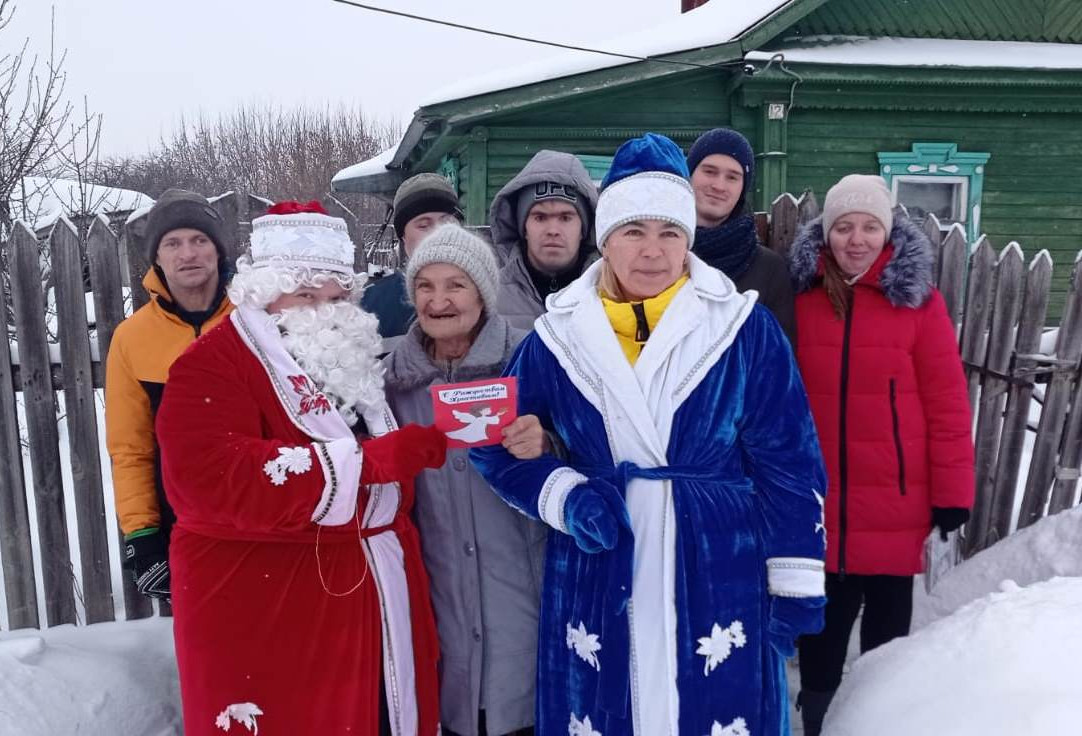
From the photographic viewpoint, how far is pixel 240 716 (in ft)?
5.98

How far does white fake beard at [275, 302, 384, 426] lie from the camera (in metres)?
1.93

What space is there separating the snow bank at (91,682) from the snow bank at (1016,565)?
3166mm

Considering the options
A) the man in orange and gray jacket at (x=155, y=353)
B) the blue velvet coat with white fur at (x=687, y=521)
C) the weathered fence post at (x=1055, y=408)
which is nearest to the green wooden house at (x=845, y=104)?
the weathered fence post at (x=1055, y=408)

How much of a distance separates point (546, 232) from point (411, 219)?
81cm

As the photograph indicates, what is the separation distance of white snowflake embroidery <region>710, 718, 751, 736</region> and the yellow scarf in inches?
35.8

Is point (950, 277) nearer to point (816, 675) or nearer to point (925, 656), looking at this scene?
point (816, 675)

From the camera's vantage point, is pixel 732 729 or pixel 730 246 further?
pixel 730 246

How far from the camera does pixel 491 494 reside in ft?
6.84

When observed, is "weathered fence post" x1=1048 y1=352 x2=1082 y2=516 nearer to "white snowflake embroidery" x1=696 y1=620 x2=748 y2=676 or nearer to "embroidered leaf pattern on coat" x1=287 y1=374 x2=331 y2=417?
"white snowflake embroidery" x1=696 y1=620 x2=748 y2=676

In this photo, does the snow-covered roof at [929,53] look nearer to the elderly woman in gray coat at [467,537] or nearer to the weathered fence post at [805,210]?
the weathered fence post at [805,210]

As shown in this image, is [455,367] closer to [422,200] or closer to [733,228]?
[733,228]

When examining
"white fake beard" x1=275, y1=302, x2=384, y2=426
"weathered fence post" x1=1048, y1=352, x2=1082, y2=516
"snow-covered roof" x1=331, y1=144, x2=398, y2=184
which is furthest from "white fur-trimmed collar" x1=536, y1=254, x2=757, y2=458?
"snow-covered roof" x1=331, y1=144, x2=398, y2=184

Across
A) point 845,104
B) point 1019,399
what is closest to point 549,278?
point 1019,399

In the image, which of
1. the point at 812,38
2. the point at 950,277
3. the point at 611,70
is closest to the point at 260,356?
the point at 950,277
